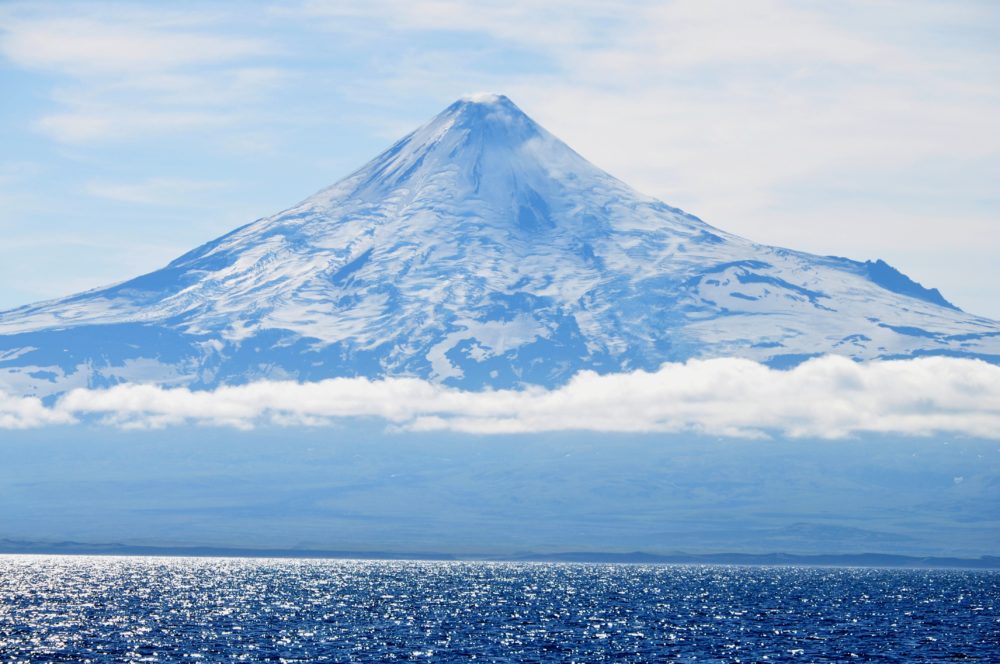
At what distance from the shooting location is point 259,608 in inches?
6742

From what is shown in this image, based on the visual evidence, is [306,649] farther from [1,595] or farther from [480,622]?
[1,595]

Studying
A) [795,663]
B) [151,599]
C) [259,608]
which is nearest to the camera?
[795,663]

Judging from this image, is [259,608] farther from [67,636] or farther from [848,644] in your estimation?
[848,644]

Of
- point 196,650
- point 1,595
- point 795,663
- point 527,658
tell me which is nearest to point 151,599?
point 1,595

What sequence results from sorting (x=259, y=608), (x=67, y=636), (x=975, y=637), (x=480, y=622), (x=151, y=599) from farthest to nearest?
(x=151, y=599)
(x=259, y=608)
(x=480, y=622)
(x=975, y=637)
(x=67, y=636)

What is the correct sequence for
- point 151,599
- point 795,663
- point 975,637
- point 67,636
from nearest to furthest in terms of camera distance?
point 795,663, point 67,636, point 975,637, point 151,599

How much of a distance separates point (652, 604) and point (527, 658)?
74.7 meters

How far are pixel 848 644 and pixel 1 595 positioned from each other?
10645 cm

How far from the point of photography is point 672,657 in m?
122

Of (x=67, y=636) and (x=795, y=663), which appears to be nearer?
(x=795, y=663)

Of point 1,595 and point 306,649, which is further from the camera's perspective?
point 1,595

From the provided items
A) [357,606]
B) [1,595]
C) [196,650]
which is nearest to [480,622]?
[357,606]

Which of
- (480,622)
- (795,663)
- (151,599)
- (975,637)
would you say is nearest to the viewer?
(795,663)

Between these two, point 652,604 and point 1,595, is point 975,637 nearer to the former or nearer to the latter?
point 652,604
